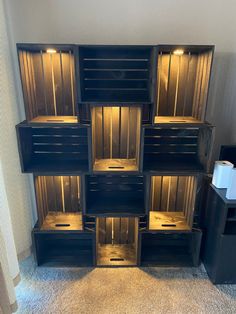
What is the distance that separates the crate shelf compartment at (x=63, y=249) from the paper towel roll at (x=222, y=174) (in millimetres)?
923

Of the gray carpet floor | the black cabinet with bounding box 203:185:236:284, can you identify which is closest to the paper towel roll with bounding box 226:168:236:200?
the black cabinet with bounding box 203:185:236:284

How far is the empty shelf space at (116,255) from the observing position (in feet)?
6.01

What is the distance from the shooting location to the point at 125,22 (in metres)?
1.60

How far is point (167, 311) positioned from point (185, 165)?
91cm

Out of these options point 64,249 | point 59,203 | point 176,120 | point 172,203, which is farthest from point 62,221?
point 176,120

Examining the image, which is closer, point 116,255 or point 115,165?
point 115,165

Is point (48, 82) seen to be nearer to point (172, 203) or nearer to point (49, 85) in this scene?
point (49, 85)

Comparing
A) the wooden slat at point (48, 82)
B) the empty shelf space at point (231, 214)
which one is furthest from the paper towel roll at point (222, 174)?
the wooden slat at point (48, 82)

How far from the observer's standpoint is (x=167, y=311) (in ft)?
4.95

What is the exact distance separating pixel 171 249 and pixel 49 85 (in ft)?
5.05

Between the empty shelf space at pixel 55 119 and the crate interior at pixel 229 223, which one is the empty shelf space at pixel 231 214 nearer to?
the crate interior at pixel 229 223

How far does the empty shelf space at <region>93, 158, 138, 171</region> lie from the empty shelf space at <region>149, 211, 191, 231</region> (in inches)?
18.8

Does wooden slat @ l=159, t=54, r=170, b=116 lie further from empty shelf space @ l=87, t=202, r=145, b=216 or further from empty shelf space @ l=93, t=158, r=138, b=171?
empty shelf space @ l=87, t=202, r=145, b=216

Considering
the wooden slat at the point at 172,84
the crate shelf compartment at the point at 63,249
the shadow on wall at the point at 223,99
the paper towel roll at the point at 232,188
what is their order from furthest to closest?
the crate shelf compartment at the point at 63,249
the shadow on wall at the point at 223,99
the wooden slat at the point at 172,84
the paper towel roll at the point at 232,188
